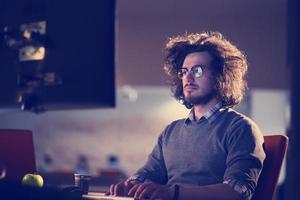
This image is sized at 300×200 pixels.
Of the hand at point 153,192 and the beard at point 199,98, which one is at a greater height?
the beard at point 199,98

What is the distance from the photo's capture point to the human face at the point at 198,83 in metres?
2.00

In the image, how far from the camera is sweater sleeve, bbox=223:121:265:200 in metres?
1.62

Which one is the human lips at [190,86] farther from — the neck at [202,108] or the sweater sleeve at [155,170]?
the sweater sleeve at [155,170]

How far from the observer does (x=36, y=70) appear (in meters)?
1.43

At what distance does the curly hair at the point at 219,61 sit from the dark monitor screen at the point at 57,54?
0.82 m

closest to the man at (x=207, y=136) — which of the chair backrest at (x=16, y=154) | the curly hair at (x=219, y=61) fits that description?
the curly hair at (x=219, y=61)

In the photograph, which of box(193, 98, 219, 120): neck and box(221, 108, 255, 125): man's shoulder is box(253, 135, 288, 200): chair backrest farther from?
box(193, 98, 219, 120): neck

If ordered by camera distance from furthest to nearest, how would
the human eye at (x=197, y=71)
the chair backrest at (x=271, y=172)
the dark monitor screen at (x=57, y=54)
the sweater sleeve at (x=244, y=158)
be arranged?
the human eye at (x=197, y=71)
the chair backrest at (x=271, y=172)
the sweater sleeve at (x=244, y=158)
the dark monitor screen at (x=57, y=54)

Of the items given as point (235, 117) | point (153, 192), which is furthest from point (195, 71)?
point (153, 192)

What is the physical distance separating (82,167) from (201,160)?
437 centimetres

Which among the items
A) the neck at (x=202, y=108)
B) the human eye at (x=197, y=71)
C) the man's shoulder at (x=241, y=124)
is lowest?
the man's shoulder at (x=241, y=124)

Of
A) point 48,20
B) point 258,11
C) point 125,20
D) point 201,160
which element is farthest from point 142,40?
point 48,20

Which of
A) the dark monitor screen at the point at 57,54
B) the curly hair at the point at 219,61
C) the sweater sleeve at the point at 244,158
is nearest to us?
the dark monitor screen at the point at 57,54

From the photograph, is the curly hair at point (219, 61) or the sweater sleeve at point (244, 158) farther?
the curly hair at point (219, 61)
